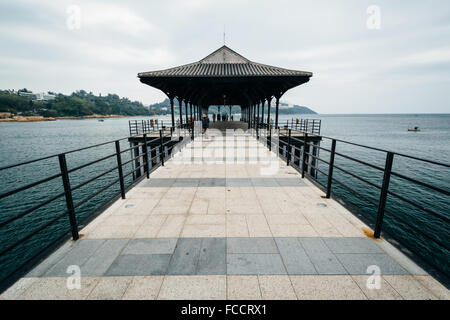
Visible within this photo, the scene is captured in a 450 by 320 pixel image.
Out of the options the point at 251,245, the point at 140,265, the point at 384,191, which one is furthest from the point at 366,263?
the point at 140,265

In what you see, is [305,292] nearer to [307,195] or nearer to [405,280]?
[405,280]

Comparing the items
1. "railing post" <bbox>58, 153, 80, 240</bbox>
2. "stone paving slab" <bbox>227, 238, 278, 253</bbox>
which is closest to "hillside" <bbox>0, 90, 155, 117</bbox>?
"railing post" <bbox>58, 153, 80, 240</bbox>

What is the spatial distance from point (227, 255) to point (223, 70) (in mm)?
11216

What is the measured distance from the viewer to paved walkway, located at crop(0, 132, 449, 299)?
224 cm

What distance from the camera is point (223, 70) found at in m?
11.9

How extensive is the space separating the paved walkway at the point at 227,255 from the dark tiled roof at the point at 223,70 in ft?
26.9

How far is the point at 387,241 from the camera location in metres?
3.05

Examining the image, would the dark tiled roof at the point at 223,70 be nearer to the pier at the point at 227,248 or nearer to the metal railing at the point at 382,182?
the metal railing at the point at 382,182

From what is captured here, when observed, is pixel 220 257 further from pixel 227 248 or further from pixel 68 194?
pixel 68 194

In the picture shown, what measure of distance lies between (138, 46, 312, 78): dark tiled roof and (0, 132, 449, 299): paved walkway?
323 inches

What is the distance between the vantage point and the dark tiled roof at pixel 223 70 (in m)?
10.9

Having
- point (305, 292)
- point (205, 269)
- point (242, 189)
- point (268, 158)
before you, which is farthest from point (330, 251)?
point (268, 158)

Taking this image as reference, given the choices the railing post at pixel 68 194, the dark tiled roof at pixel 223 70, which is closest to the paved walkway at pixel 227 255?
the railing post at pixel 68 194
